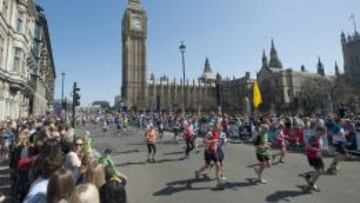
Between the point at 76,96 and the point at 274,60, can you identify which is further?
the point at 274,60

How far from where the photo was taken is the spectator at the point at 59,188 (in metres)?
3.12

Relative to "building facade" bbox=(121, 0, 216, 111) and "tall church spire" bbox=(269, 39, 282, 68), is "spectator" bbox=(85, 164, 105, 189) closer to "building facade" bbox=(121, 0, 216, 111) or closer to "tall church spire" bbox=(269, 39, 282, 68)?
"building facade" bbox=(121, 0, 216, 111)

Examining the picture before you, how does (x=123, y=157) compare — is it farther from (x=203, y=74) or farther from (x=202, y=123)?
(x=203, y=74)

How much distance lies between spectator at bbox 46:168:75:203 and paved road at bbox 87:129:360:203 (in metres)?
5.23

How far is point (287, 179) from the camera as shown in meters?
10.5

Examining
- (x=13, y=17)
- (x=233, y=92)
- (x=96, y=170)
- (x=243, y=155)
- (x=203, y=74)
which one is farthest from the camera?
(x=203, y=74)

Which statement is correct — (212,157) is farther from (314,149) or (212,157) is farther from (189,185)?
(314,149)

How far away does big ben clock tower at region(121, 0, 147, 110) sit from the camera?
422 feet

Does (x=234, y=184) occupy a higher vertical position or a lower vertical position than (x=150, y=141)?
lower

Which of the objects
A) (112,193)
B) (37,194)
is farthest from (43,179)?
(112,193)

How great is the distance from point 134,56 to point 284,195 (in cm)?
12584

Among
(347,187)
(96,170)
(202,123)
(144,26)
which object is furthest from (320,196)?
(144,26)

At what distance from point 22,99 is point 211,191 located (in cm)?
3258

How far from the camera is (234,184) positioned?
988 cm
